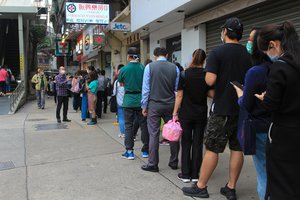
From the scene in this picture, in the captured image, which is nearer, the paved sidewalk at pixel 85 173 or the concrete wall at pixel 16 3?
the paved sidewalk at pixel 85 173

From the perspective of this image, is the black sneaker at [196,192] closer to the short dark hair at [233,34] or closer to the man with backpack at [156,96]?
the man with backpack at [156,96]

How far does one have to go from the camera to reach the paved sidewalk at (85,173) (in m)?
4.49

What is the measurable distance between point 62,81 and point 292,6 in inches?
275

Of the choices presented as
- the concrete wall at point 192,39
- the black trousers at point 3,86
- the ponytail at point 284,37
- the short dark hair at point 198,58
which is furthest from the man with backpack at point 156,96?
the black trousers at point 3,86

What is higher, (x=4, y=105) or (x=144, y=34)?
(x=144, y=34)

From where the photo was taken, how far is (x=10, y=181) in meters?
5.12

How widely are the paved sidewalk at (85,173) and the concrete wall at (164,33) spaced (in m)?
4.54

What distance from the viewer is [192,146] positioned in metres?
4.75

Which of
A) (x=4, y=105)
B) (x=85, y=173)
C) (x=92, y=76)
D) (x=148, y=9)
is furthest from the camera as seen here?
(x=4, y=105)

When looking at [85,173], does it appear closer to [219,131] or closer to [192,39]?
[219,131]

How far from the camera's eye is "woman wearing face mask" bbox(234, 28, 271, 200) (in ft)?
10.2

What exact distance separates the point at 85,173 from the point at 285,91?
3.75m

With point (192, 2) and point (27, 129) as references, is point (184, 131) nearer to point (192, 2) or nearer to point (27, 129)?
Answer: point (192, 2)

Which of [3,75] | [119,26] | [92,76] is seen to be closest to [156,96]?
[92,76]
